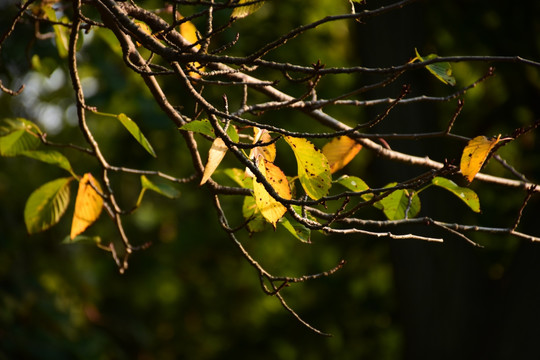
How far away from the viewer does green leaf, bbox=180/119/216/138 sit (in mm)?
841

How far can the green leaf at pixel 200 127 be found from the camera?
2.76 feet

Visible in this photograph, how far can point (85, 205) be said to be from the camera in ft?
4.35

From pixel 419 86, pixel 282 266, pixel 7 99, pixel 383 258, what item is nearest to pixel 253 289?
pixel 282 266

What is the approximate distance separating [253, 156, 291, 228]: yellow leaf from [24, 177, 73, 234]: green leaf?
2.34 ft

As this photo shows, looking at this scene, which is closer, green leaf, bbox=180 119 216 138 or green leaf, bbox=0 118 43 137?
green leaf, bbox=180 119 216 138

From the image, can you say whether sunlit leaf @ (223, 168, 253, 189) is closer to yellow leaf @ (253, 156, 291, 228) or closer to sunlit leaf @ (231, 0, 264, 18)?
yellow leaf @ (253, 156, 291, 228)

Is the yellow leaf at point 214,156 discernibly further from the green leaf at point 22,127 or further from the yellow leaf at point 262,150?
the green leaf at point 22,127

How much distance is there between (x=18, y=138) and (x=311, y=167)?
856mm

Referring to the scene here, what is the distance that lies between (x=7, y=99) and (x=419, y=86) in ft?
14.4

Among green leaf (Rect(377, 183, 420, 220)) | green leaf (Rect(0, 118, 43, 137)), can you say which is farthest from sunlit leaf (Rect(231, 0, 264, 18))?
green leaf (Rect(0, 118, 43, 137))

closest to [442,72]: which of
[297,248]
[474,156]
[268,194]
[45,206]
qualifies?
[474,156]

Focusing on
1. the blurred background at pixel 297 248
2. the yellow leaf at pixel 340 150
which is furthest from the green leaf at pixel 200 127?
the blurred background at pixel 297 248

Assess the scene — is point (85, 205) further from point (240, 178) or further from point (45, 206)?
point (240, 178)

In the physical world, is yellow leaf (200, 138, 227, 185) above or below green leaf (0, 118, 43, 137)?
below
